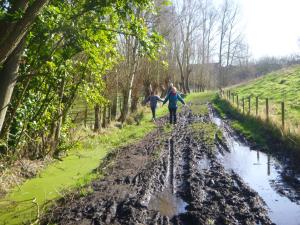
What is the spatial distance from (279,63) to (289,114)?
6955 centimetres

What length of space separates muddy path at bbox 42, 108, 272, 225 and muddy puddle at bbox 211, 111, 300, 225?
28 centimetres

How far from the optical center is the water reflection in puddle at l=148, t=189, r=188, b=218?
22.0 ft

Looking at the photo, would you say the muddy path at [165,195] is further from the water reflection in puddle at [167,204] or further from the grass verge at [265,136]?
the grass verge at [265,136]

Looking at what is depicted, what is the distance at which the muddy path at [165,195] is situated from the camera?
6.31 meters

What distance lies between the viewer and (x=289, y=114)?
18.5 m

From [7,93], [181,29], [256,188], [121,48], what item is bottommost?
[256,188]

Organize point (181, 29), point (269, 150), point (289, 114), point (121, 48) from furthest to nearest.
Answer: point (181, 29), point (121, 48), point (289, 114), point (269, 150)

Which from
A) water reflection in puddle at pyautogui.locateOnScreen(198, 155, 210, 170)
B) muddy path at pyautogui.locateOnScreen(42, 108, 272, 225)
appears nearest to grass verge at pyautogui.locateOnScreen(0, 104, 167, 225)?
muddy path at pyautogui.locateOnScreen(42, 108, 272, 225)

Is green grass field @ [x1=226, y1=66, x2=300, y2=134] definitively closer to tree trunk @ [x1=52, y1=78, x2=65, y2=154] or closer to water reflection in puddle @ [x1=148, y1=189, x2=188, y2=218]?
water reflection in puddle @ [x1=148, y1=189, x2=188, y2=218]

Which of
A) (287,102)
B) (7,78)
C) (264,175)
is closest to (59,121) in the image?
(7,78)

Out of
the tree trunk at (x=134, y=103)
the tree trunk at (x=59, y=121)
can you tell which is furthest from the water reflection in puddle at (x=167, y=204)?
the tree trunk at (x=134, y=103)

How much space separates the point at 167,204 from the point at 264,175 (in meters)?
3.91

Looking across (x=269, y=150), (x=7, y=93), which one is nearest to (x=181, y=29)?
(x=269, y=150)

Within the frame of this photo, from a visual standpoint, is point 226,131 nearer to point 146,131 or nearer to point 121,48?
point 146,131
